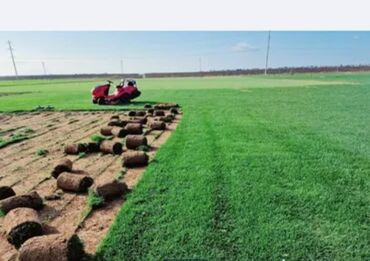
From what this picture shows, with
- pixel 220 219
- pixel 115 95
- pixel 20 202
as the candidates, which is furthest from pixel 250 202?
pixel 115 95

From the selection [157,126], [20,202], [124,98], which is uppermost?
[20,202]

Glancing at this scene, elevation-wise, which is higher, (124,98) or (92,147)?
(92,147)

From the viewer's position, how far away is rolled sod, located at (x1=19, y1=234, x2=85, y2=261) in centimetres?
333

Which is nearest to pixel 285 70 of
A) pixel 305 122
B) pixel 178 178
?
pixel 305 122

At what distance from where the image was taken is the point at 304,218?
14.3 ft

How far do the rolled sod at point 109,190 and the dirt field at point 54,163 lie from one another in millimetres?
117

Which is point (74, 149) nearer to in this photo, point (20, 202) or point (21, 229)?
point (20, 202)

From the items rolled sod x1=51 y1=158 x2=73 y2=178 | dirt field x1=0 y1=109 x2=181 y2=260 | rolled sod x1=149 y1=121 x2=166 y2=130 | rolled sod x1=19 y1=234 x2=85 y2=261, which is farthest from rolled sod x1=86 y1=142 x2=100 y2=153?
rolled sod x1=19 y1=234 x2=85 y2=261

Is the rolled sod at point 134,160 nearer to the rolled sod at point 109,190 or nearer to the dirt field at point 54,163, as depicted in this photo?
the dirt field at point 54,163

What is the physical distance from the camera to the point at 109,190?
5129 millimetres

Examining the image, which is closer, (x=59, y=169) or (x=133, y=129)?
(x=59, y=169)

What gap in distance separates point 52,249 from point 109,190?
1798mm

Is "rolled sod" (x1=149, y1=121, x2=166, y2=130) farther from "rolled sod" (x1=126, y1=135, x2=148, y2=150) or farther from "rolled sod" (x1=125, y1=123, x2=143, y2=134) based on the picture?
"rolled sod" (x1=126, y1=135, x2=148, y2=150)

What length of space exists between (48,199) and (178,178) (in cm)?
217
